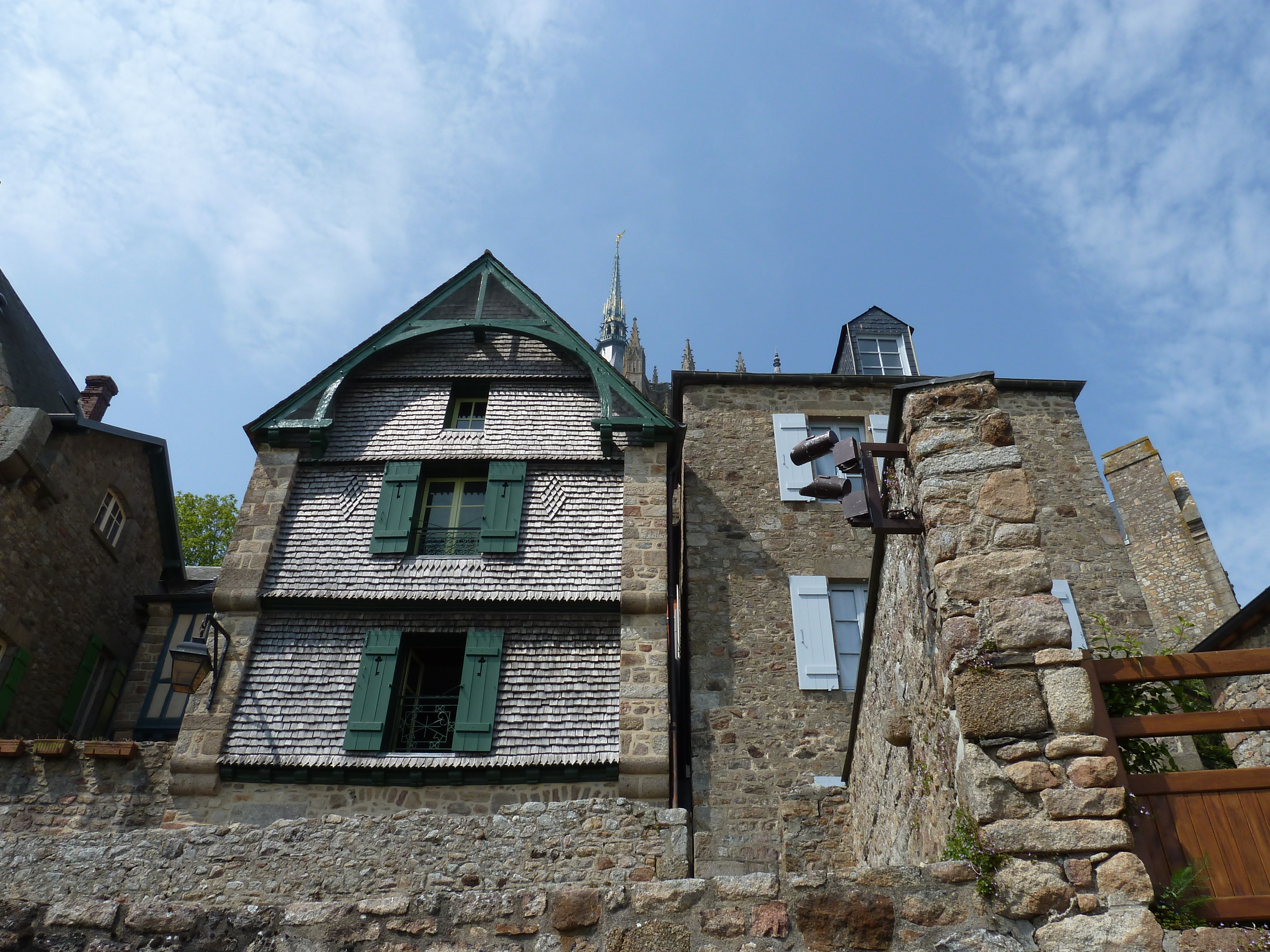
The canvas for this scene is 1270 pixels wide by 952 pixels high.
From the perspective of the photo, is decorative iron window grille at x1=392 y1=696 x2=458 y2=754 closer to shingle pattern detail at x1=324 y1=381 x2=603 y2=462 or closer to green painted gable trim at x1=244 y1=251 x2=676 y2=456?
shingle pattern detail at x1=324 y1=381 x2=603 y2=462

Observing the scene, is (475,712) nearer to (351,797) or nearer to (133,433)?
(351,797)

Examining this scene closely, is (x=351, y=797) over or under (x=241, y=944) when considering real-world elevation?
over

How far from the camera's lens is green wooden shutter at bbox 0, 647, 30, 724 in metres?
9.51

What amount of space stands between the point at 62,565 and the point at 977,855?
37.2 ft

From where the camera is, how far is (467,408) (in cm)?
1080

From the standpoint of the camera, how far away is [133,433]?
12.2 metres

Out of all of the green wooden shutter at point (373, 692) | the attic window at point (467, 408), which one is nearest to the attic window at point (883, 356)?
the attic window at point (467, 408)

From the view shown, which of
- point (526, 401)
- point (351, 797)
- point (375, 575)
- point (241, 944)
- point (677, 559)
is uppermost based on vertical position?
point (526, 401)

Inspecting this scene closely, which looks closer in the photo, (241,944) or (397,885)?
(241,944)

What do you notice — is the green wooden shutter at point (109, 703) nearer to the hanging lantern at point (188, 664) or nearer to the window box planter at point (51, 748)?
the window box planter at point (51, 748)

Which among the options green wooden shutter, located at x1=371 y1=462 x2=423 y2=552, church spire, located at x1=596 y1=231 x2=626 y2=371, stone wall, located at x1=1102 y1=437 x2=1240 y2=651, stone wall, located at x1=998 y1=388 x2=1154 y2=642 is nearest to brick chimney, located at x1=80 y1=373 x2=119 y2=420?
green wooden shutter, located at x1=371 y1=462 x2=423 y2=552

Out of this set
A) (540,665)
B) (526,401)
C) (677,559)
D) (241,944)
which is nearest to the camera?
(241,944)

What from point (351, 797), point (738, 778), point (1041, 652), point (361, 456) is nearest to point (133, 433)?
point (361, 456)

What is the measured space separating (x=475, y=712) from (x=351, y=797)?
51.4 inches
